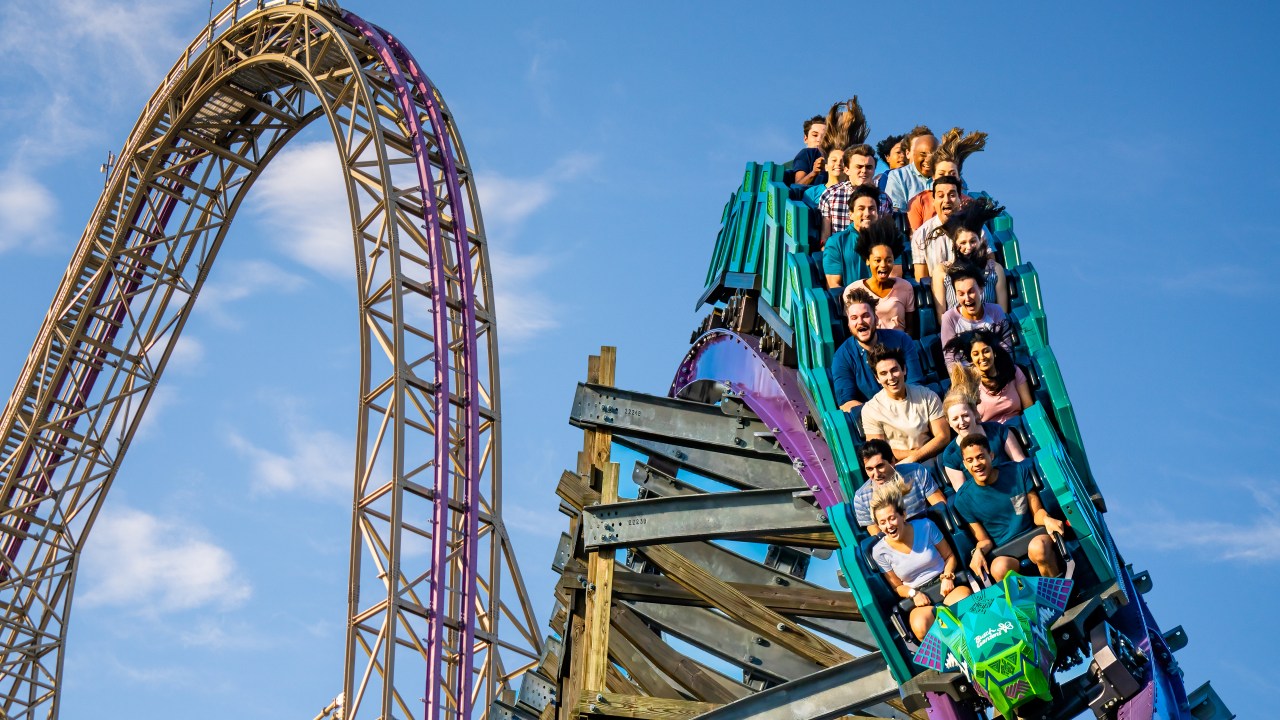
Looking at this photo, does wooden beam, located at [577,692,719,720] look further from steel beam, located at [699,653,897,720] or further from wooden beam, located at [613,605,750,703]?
wooden beam, located at [613,605,750,703]

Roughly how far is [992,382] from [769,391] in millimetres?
2113

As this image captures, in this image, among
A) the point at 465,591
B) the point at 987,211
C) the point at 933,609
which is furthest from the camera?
the point at 465,591

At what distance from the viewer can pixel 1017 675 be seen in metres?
8.23

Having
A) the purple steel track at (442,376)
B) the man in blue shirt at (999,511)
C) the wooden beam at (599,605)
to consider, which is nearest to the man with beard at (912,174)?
the wooden beam at (599,605)

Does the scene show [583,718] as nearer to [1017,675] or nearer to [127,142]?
[1017,675]

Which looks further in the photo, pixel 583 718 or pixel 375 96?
pixel 375 96

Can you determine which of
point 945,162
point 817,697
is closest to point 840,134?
point 945,162

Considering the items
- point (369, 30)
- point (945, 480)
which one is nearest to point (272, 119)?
point (369, 30)

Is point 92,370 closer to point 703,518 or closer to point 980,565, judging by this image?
point 703,518

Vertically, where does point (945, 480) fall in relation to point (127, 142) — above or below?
below

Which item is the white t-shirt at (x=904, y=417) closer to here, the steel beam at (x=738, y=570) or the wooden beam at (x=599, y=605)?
the wooden beam at (x=599, y=605)

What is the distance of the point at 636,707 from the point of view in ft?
32.3

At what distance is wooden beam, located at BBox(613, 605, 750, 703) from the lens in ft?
35.4

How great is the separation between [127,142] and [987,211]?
13586 mm
